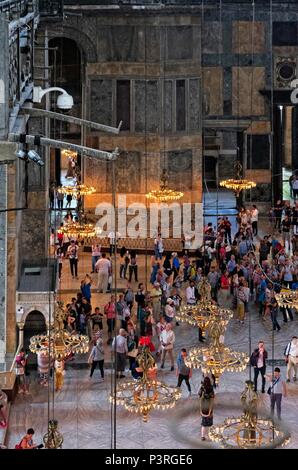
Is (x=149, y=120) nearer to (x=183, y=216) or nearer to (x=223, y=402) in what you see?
(x=183, y=216)

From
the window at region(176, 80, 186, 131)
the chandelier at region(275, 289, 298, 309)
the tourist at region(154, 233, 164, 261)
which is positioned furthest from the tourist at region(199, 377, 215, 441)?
the window at region(176, 80, 186, 131)

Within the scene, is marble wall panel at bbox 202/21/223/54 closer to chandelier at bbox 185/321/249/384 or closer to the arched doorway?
the arched doorway

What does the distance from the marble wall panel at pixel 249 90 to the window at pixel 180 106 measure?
2423 mm

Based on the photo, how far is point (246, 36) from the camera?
1253 inches

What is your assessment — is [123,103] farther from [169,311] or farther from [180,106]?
[169,311]

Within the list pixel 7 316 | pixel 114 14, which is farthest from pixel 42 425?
pixel 114 14

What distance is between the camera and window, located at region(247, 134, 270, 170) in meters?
32.6

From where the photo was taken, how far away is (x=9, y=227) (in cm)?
1941

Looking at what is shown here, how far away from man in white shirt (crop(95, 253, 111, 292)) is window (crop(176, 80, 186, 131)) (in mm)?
5987

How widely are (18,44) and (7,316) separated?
14.8 ft

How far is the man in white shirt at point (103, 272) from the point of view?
25.0 metres

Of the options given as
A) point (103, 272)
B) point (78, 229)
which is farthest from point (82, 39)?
point (78, 229)

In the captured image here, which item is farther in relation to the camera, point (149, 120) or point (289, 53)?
point (289, 53)

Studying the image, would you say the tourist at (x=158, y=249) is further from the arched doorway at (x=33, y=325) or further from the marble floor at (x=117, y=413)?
the arched doorway at (x=33, y=325)
